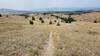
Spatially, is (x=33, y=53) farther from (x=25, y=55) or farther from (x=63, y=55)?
(x=63, y=55)

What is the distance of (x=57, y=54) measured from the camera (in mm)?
14805

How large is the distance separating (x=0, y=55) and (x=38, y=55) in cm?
274

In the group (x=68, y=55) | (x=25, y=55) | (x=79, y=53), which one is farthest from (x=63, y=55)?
(x=25, y=55)

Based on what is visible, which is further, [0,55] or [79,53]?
[79,53]

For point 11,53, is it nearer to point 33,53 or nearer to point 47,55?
point 33,53

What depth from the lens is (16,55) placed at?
1460cm

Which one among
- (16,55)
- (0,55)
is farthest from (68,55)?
(0,55)

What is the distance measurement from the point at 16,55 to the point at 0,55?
1.15 meters

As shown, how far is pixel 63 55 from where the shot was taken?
14633mm

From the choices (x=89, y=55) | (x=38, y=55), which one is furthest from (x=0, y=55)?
(x=89, y=55)

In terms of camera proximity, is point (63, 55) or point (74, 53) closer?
point (63, 55)

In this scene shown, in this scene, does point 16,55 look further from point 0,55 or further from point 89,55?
point 89,55

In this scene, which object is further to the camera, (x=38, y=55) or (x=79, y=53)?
(x=79, y=53)

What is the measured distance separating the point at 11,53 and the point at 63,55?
3909 millimetres
